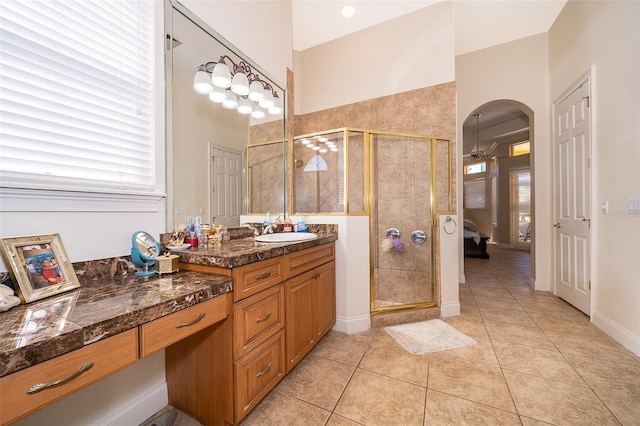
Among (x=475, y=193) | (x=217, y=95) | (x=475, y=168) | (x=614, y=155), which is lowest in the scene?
(x=614, y=155)

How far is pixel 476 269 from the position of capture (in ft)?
15.4

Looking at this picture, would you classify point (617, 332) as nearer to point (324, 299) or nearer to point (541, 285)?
point (541, 285)

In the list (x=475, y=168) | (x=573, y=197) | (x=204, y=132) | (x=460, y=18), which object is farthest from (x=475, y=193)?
(x=204, y=132)

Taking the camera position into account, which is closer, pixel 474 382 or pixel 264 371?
pixel 264 371

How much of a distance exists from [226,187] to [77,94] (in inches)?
37.9

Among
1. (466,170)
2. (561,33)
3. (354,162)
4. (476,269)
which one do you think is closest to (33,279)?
(354,162)

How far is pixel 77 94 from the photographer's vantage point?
1.14 m

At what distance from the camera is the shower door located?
8.87ft

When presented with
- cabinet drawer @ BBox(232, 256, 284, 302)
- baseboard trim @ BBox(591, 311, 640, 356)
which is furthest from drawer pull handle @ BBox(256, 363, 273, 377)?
baseboard trim @ BBox(591, 311, 640, 356)

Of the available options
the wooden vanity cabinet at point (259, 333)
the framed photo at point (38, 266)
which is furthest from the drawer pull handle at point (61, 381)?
the wooden vanity cabinet at point (259, 333)

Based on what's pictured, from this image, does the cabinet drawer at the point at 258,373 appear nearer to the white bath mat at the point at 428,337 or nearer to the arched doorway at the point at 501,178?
the white bath mat at the point at 428,337

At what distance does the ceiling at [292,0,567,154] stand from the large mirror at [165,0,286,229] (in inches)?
55.6

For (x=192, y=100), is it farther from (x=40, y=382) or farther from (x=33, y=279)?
(x=40, y=382)

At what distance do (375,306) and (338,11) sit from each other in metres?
3.42
